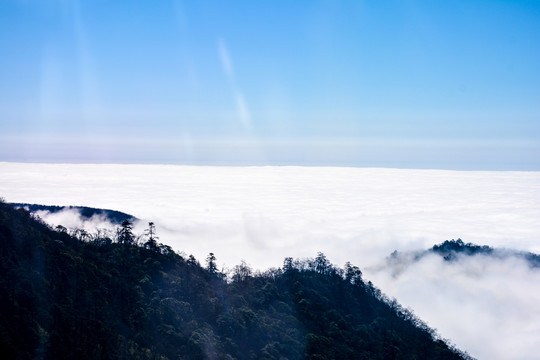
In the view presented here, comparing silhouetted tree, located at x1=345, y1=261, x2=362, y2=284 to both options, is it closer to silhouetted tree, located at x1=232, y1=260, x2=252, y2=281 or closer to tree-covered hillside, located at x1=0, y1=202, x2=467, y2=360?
tree-covered hillside, located at x1=0, y1=202, x2=467, y2=360

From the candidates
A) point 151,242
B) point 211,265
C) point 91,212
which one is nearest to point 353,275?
point 211,265

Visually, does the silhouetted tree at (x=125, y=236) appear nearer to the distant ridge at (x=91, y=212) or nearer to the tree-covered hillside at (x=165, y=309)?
the tree-covered hillside at (x=165, y=309)

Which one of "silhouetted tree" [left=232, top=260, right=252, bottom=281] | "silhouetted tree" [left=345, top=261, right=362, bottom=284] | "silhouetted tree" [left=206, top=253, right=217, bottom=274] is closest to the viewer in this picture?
"silhouetted tree" [left=206, top=253, right=217, bottom=274]

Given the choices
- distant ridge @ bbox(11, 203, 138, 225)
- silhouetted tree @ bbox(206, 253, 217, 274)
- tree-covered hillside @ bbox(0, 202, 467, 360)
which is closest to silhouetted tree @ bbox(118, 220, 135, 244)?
tree-covered hillside @ bbox(0, 202, 467, 360)

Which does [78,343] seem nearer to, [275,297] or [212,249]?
[275,297]

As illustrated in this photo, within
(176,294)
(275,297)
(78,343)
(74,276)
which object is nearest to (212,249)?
(275,297)

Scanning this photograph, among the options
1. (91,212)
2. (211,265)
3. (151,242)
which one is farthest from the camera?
(91,212)

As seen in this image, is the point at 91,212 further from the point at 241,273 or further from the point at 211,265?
the point at 241,273

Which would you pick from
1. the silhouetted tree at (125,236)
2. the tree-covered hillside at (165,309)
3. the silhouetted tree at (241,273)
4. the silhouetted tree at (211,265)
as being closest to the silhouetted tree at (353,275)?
the tree-covered hillside at (165,309)
